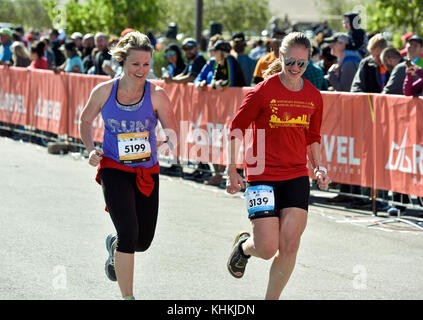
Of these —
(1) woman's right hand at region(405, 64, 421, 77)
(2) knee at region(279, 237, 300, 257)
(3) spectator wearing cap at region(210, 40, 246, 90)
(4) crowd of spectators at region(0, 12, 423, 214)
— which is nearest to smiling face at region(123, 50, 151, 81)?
(2) knee at region(279, 237, 300, 257)

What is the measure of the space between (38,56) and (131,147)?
12157 millimetres

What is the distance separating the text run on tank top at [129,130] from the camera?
19.6 feet

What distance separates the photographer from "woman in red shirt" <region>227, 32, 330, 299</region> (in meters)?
5.77

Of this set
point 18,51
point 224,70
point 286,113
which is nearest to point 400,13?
point 18,51

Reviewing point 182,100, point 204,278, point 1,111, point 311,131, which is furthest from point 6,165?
point 311,131

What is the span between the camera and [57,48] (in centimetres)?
2186

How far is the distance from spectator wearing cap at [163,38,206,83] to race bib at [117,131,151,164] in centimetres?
738

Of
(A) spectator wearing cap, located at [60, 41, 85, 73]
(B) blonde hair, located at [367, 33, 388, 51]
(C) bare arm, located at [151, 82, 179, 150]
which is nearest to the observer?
(C) bare arm, located at [151, 82, 179, 150]

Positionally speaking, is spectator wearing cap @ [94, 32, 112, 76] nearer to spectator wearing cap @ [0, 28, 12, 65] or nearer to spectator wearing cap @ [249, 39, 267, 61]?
spectator wearing cap @ [0, 28, 12, 65]

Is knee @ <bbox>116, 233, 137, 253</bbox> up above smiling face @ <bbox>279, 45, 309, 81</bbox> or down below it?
below

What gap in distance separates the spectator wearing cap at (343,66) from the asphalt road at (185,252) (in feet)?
7.15

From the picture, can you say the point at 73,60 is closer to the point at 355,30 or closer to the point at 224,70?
the point at 224,70
